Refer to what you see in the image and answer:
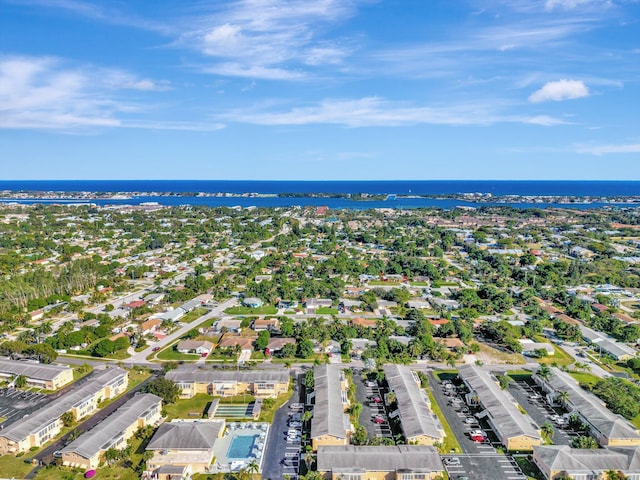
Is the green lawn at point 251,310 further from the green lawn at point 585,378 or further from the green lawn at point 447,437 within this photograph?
the green lawn at point 585,378

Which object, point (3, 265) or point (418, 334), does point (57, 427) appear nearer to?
point (418, 334)

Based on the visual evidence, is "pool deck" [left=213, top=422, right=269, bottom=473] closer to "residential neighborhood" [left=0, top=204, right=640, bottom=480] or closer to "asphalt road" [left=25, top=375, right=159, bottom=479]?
"residential neighborhood" [left=0, top=204, right=640, bottom=480]

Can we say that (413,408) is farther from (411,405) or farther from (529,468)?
(529,468)

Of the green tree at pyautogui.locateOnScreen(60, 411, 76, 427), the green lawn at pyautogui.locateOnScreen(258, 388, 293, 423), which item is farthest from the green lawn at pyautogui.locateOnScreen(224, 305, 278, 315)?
the green tree at pyautogui.locateOnScreen(60, 411, 76, 427)

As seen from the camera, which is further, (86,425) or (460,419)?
(460,419)

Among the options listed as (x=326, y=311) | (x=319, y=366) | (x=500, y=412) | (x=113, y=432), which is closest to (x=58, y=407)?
(x=113, y=432)

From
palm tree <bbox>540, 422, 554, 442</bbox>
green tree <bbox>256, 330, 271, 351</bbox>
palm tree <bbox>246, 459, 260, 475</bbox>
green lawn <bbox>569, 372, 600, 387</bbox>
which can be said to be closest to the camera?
palm tree <bbox>246, 459, 260, 475</bbox>
